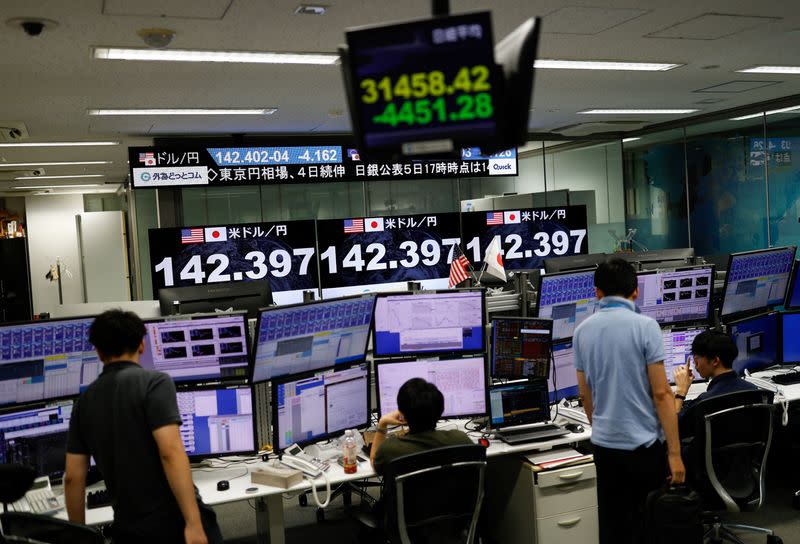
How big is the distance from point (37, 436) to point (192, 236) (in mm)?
3598

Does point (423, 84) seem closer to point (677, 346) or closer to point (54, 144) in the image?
point (677, 346)

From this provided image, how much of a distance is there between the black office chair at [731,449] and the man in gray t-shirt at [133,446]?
2221mm

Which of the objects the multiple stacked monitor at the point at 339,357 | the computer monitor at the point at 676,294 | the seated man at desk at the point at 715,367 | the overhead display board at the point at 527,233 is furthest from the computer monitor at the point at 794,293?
the overhead display board at the point at 527,233

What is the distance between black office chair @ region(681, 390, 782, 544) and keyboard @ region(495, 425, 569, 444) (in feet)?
2.00

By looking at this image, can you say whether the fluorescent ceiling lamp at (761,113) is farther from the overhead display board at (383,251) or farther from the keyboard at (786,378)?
the keyboard at (786,378)

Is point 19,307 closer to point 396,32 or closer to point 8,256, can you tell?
point 8,256

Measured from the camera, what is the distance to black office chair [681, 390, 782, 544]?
334cm

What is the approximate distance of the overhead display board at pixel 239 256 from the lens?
645 cm

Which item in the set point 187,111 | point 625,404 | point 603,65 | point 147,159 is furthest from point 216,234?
point 625,404

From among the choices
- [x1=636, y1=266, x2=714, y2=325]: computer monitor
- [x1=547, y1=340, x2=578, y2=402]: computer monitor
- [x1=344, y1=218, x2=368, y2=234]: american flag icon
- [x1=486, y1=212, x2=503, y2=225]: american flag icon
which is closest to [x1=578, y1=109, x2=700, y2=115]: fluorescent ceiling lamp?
[x1=486, y1=212, x2=503, y2=225]: american flag icon

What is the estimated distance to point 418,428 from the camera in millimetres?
2865

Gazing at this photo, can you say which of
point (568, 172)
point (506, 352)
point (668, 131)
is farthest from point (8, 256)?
point (506, 352)

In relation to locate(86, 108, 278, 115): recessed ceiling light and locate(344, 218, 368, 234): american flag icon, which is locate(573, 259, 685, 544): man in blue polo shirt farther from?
locate(86, 108, 278, 115): recessed ceiling light

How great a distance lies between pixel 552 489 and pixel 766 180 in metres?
6.21
